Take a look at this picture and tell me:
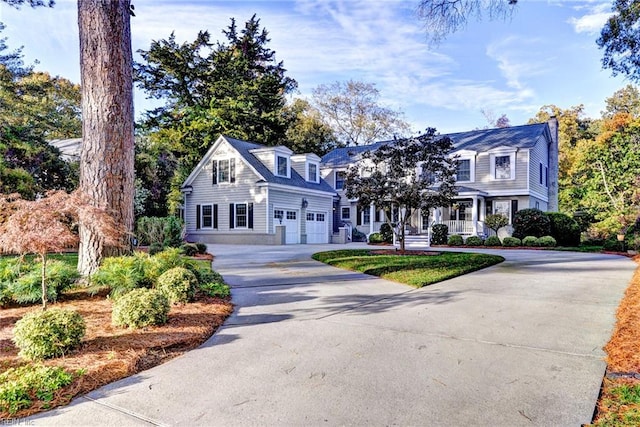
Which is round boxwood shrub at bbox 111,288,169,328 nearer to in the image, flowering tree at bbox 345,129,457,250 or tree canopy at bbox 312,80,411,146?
flowering tree at bbox 345,129,457,250

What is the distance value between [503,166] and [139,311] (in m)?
22.0

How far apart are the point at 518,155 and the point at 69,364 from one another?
22978 mm

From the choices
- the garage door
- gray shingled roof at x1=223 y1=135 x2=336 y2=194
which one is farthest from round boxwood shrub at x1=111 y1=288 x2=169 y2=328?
the garage door

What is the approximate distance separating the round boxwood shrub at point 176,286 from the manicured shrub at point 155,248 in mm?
6975

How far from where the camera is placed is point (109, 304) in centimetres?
560

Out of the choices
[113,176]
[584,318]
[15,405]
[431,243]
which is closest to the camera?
[15,405]

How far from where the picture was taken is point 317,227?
24.4 metres

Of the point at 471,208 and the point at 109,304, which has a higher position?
the point at 471,208

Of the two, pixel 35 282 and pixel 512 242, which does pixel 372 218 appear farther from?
pixel 35 282

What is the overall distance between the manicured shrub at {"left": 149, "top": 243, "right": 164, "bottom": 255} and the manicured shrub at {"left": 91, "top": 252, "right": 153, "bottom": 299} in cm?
636

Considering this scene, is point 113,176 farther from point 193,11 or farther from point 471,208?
point 471,208

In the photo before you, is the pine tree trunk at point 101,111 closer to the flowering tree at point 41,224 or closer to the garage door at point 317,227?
the flowering tree at point 41,224

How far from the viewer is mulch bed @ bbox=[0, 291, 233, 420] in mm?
3195

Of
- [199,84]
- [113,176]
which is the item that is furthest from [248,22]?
[113,176]
